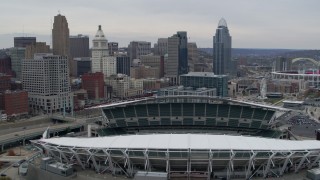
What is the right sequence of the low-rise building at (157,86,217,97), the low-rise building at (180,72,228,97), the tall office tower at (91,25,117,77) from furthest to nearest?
the tall office tower at (91,25,117,77), the low-rise building at (180,72,228,97), the low-rise building at (157,86,217,97)

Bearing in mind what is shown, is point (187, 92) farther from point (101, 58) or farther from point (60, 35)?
point (60, 35)

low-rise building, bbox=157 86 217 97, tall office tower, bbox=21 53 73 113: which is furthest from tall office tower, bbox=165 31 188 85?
tall office tower, bbox=21 53 73 113

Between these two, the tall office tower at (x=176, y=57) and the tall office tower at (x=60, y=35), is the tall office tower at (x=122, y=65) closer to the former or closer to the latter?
the tall office tower at (x=176, y=57)

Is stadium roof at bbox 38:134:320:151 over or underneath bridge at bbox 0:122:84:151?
over

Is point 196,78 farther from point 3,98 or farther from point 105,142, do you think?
point 105,142

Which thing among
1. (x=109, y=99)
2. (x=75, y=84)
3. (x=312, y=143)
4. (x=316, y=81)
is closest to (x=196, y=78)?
(x=109, y=99)

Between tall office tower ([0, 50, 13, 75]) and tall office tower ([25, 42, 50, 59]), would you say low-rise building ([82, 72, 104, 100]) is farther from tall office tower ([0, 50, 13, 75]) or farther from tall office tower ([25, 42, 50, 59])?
tall office tower ([0, 50, 13, 75])
